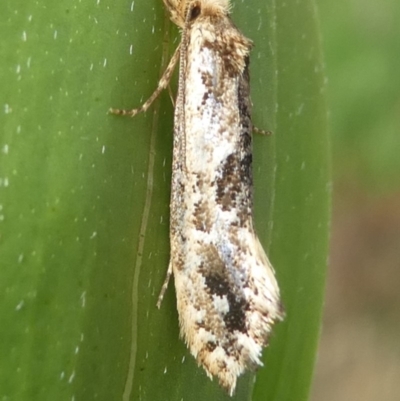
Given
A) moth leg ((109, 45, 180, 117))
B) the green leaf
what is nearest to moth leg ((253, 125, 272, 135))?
the green leaf

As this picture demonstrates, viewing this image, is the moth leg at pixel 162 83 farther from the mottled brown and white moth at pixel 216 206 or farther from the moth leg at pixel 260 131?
the moth leg at pixel 260 131

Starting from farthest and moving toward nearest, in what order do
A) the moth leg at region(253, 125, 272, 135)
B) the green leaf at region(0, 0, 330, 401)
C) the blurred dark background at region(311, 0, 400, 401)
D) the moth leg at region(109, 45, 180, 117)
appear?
the blurred dark background at region(311, 0, 400, 401) < the moth leg at region(253, 125, 272, 135) < the moth leg at region(109, 45, 180, 117) < the green leaf at region(0, 0, 330, 401)

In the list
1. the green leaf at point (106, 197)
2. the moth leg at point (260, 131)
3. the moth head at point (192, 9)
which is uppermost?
the moth head at point (192, 9)

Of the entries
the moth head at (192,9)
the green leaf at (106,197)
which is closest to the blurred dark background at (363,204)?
the green leaf at (106,197)

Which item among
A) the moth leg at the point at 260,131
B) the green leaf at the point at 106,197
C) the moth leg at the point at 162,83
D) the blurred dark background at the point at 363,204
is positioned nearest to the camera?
the green leaf at the point at 106,197

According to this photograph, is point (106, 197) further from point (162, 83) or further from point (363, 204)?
point (363, 204)

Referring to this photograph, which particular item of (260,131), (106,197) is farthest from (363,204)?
(106,197)

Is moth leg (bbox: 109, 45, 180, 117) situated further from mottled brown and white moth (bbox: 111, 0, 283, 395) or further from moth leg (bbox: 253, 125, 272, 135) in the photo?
moth leg (bbox: 253, 125, 272, 135)
